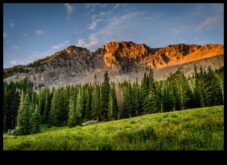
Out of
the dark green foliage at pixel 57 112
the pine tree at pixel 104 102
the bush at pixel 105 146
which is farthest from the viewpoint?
the dark green foliage at pixel 57 112

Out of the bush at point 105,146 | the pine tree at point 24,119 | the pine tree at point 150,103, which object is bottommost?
the bush at point 105,146

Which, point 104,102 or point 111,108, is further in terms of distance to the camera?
point 104,102

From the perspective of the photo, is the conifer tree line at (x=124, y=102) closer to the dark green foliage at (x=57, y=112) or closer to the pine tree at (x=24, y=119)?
the dark green foliage at (x=57, y=112)

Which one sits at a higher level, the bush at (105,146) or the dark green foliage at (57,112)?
the dark green foliage at (57,112)

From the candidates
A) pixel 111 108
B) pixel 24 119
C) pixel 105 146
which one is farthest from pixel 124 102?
pixel 105 146

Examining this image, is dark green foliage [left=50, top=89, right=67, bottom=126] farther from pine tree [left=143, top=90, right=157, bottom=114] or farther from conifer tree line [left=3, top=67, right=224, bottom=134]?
pine tree [left=143, top=90, right=157, bottom=114]

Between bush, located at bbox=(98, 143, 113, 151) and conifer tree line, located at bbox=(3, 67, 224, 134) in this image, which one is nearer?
bush, located at bbox=(98, 143, 113, 151)

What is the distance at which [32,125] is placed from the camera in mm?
37875

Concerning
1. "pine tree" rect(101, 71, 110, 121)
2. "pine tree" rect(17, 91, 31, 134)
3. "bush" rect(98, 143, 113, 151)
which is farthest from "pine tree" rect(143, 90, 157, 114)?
"bush" rect(98, 143, 113, 151)

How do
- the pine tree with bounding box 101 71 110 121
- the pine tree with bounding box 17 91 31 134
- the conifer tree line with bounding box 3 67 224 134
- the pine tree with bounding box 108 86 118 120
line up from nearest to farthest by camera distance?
the pine tree with bounding box 17 91 31 134 → the pine tree with bounding box 108 86 118 120 → the conifer tree line with bounding box 3 67 224 134 → the pine tree with bounding box 101 71 110 121

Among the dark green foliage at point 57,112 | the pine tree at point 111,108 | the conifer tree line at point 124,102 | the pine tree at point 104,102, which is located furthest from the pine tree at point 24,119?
the pine tree at point 111,108

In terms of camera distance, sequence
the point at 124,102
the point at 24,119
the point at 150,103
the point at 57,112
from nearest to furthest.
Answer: the point at 24,119, the point at 150,103, the point at 57,112, the point at 124,102

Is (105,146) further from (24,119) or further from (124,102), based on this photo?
(124,102)
